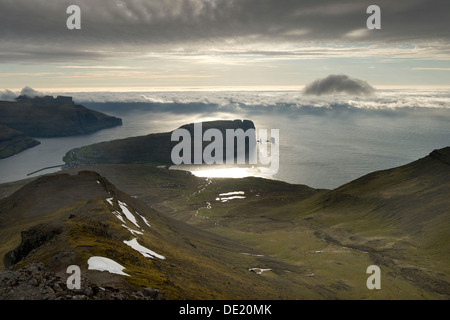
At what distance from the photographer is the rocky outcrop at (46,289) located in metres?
34.6

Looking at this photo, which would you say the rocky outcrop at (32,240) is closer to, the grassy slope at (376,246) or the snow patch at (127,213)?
the snow patch at (127,213)

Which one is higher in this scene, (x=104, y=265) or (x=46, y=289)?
(x=46, y=289)

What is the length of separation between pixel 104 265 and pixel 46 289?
15056 mm

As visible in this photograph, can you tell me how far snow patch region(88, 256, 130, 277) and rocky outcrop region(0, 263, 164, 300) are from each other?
8.73m

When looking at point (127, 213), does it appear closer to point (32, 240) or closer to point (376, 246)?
point (32, 240)

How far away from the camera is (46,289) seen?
116ft

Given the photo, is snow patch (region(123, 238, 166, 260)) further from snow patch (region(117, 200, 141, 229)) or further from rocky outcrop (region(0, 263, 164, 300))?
rocky outcrop (region(0, 263, 164, 300))

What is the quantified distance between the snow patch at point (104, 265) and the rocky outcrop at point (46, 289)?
28.6ft

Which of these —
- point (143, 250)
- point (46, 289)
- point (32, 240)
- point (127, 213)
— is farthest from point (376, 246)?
point (46, 289)

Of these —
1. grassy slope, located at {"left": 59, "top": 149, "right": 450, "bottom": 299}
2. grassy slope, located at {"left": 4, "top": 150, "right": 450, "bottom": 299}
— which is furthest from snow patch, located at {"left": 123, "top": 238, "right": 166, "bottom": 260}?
grassy slope, located at {"left": 59, "top": 149, "right": 450, "bottom": 299}
